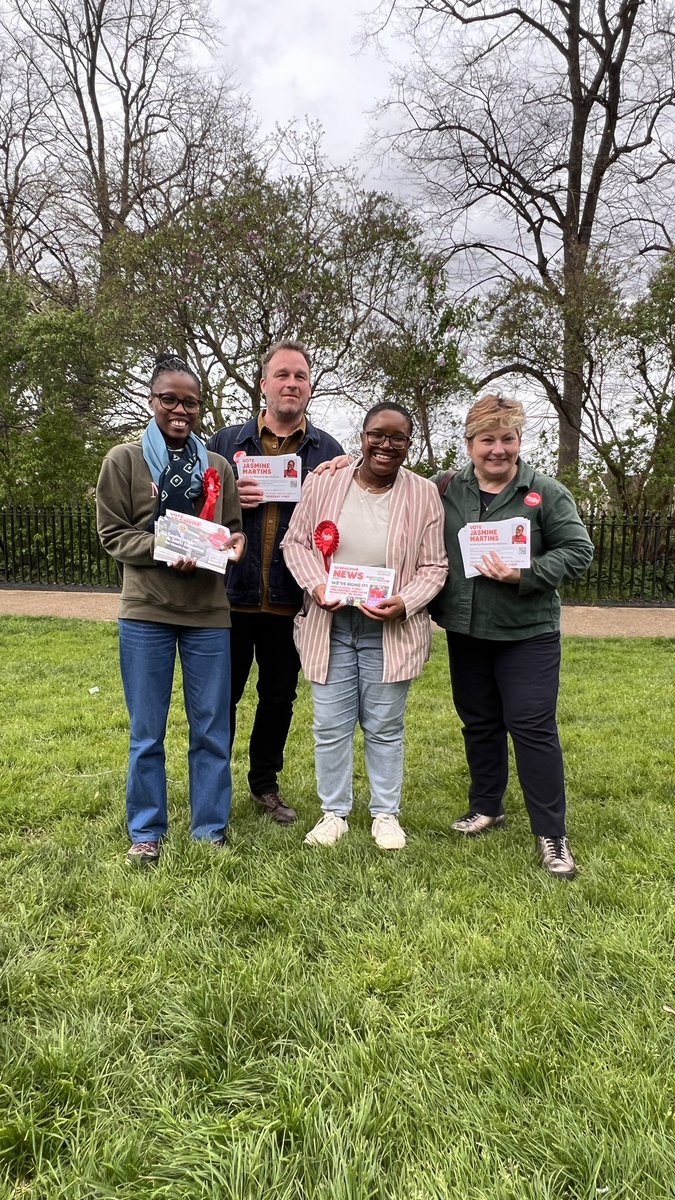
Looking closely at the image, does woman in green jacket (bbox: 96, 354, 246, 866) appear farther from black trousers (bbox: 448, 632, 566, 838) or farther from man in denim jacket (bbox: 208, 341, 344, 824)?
black trousers (bbox: 448, 632, 566, 838)

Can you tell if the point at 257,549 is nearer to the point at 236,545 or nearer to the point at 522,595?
the point at 236,545

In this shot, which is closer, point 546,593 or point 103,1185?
point 103,1185

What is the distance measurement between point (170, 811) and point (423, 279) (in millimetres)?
11729

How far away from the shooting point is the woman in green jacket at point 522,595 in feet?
10.8

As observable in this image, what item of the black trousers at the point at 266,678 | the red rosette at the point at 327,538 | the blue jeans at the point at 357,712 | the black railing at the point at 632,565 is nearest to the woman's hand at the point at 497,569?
the blue jeans at the point at 357,712

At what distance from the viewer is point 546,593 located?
3.37 metres

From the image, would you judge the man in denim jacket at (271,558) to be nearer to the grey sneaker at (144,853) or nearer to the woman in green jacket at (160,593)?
the woman in green jacket at (160,593)

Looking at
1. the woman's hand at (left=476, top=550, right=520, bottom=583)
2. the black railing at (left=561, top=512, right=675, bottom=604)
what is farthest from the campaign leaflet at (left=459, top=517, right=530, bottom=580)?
the black railing at (left=561, top=512, right=675, bottom=604)

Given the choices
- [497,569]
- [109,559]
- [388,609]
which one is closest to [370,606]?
[388,609]

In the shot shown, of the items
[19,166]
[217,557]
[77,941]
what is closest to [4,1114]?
[77,941]

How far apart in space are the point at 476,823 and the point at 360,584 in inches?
55.8

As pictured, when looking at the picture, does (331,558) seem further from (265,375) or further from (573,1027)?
(573,1027)

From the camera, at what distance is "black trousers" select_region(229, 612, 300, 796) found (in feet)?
12.5

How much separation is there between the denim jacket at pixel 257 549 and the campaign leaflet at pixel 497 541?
2.85 ft
